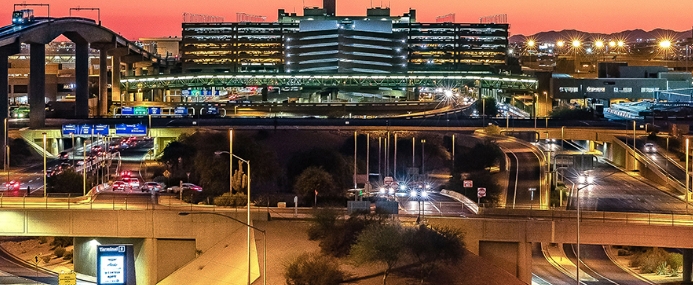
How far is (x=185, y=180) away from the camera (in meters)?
76.4

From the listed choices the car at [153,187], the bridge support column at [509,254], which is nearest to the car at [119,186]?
the car at [153,187]

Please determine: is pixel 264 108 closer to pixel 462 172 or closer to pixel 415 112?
pixel 415 112

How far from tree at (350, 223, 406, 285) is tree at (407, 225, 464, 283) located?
1.54 ft

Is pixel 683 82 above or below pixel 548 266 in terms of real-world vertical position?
above

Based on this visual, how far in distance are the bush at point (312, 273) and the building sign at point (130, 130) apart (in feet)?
190

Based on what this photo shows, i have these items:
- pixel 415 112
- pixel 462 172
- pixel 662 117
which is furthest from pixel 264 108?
pixel 462 172

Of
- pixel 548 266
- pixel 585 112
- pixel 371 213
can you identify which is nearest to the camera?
pixel 371 213

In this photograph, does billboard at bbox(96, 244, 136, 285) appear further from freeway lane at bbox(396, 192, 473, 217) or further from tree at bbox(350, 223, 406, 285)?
freeway lane at bbox(396, 192, 473, 217)

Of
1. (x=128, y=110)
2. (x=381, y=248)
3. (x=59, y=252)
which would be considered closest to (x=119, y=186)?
(x=59, y=252)

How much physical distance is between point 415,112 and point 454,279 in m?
141

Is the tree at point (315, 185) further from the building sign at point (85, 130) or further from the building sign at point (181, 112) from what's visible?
the building sign at point (181, 112)

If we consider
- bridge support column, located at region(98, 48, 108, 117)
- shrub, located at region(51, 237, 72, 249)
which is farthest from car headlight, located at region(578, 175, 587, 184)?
bridge support column, located at region(98, 48, 108, 117)

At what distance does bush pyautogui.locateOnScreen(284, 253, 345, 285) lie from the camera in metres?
38.1

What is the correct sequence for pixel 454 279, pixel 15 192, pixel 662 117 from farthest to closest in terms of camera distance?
Answer: 1. pixel 662 117
2. pixel 15 192
3. pixel 454 279
